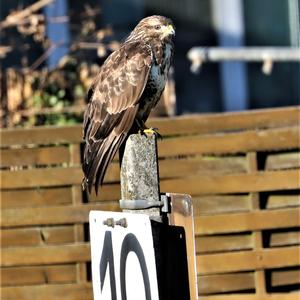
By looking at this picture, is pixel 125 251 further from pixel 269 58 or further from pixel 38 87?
pixel 269 58

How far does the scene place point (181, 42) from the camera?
922cm

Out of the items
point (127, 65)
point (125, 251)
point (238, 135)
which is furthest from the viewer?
point (238, 135)

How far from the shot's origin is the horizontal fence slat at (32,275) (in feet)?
19.2

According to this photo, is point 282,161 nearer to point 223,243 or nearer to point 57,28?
point 223,243

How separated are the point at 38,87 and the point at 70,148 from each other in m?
1.98

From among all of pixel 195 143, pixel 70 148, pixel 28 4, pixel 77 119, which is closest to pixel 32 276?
pixel 70 148

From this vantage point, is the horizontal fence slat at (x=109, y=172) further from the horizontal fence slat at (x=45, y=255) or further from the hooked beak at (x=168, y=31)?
the hooked beak at (x=168, y=31)

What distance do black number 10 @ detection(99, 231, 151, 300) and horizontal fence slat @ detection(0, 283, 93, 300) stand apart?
2.78 metres

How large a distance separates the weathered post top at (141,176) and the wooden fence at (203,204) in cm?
266

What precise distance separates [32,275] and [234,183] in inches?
58.0

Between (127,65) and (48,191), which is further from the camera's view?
(48,191)

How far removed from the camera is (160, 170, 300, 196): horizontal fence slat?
5723 millimetres

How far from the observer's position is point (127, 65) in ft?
14.7

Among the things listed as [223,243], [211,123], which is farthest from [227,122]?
[223,243]
